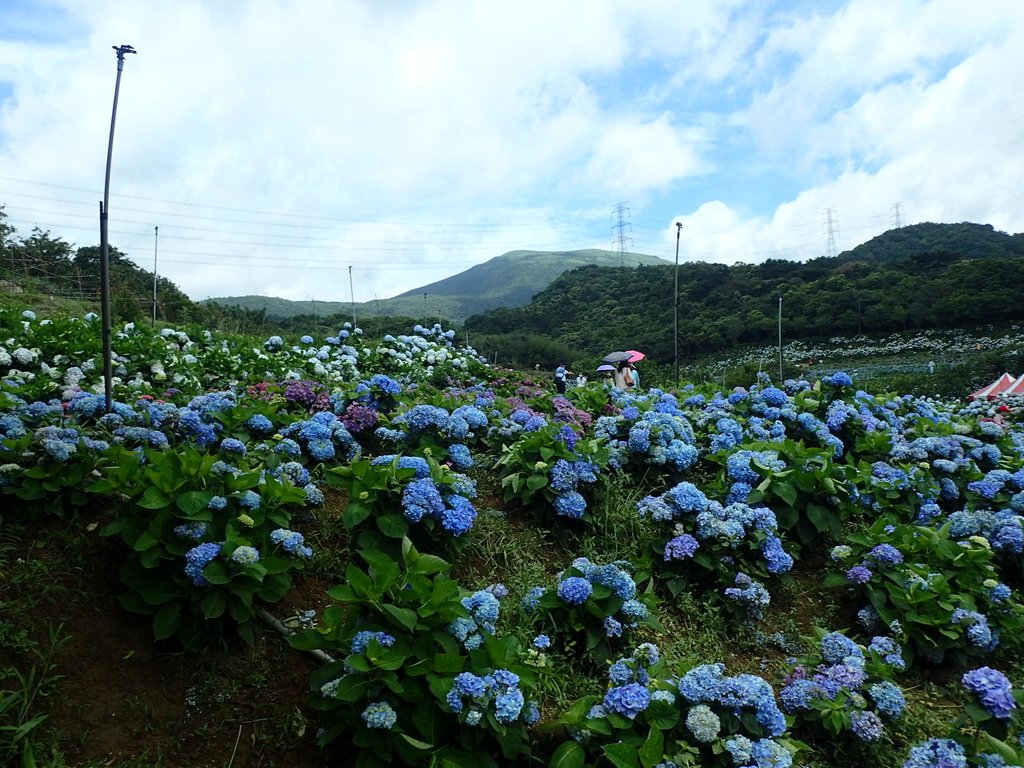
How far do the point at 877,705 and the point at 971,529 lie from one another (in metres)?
1.55

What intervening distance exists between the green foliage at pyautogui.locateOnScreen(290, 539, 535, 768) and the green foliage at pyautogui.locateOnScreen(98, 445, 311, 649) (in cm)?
33

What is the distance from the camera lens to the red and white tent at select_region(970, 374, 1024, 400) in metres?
7.69

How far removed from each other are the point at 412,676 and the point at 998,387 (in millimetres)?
9208

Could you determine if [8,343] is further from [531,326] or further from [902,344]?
[531,326]

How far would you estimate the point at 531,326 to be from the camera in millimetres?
22031

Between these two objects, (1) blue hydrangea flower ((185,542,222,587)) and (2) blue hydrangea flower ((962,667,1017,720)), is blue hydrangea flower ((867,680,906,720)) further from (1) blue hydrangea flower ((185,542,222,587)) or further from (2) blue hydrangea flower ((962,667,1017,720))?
(1) blue hydrangea flower ((185,542,222,587))

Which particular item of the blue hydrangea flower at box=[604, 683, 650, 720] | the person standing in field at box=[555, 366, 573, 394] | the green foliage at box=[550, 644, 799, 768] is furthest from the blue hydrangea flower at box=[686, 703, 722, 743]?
the person standing in field at box=[555, 366, 573, 394]

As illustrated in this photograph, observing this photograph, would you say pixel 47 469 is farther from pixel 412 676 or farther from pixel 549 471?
pixel 549 471

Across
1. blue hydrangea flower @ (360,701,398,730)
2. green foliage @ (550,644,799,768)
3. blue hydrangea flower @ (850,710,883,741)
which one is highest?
blue hydrangea flower @ (360,701,398,730)

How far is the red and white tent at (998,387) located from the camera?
7.69 meters

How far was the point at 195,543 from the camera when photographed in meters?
2.13

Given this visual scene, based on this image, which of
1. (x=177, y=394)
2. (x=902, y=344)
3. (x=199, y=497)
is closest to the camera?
(x=199, y=497)

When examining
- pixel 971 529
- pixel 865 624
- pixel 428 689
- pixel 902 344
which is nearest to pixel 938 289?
pixel 902 344

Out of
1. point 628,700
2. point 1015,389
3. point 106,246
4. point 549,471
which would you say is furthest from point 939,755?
point 1015,389
